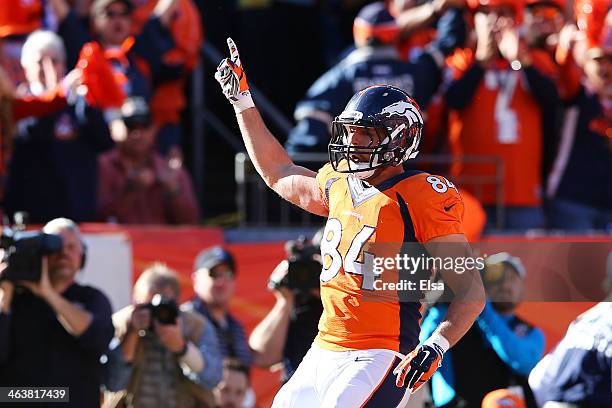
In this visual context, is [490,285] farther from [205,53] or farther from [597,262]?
[205,53]

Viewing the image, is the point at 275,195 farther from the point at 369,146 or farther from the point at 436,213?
the point at 436,213

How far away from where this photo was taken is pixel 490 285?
25.7ft

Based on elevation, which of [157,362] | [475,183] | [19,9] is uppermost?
[19,9]

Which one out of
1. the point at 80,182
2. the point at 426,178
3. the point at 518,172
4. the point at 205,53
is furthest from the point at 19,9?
the point at 426,178

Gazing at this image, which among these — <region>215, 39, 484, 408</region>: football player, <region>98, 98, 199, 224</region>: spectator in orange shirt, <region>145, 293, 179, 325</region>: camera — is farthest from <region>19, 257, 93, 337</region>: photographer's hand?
<region>98, 98, 199, 224</region>: spectator in orange shirt

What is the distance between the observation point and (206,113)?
1154 centimetres

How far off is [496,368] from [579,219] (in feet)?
10.2

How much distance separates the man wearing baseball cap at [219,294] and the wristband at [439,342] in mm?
3073

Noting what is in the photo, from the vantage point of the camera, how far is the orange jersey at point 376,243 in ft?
18.7

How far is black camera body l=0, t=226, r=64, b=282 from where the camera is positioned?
7.20m

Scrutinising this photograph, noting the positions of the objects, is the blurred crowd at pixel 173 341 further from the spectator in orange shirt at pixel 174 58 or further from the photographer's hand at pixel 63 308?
the spectator in orange shirt at pixel 174 58

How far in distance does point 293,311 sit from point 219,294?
767 millimetres

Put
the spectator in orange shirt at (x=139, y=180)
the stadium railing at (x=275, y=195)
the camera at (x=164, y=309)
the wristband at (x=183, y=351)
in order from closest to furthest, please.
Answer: the camera at (x=164, y=309) < the wristband at (x=183, y=351) < the spectator in orange shirt at (x=139, y=180) < the stadium railing at (x=275, y=195)

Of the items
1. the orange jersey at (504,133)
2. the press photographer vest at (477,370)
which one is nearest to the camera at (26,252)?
the press photographer vest at (477,370)
